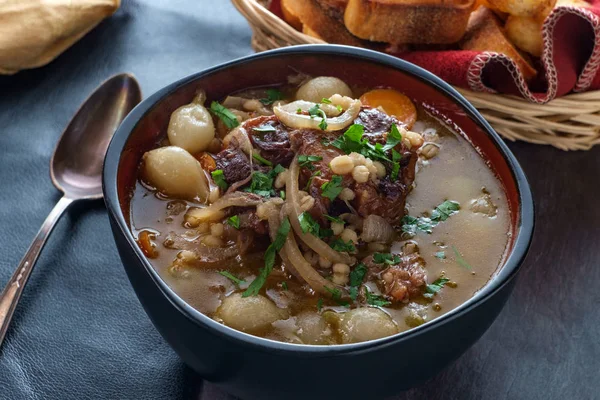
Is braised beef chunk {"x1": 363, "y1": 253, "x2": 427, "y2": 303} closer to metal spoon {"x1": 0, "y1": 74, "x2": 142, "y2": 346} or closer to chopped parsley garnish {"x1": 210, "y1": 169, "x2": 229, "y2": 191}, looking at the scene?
chopped parsley garnish {"x1": 210, "y1": 169, "x2": 229, "y2": 191}

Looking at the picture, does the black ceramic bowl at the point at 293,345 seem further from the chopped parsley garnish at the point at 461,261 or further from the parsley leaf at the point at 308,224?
the parsley leaf at the point at 308,224

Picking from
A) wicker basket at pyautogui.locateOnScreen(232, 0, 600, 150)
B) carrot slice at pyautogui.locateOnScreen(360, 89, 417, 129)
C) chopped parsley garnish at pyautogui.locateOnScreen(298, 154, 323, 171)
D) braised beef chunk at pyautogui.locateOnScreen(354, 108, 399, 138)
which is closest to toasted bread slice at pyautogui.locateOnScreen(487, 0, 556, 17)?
wicker basket at pyautogui.locateOnScreen(232, 0, 600, 150)

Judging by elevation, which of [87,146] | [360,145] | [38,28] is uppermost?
[360,145]

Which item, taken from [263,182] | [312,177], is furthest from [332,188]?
[263,182]

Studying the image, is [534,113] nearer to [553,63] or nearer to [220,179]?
[553,63]

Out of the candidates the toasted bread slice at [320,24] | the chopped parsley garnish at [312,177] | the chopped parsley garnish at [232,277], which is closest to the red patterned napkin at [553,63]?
the toasted bread slice at [320,24]

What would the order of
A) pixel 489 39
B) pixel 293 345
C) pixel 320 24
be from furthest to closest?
pixel 320 24
pixel 489 39
pixel 293 345

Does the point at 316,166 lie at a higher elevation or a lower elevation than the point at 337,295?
higher
